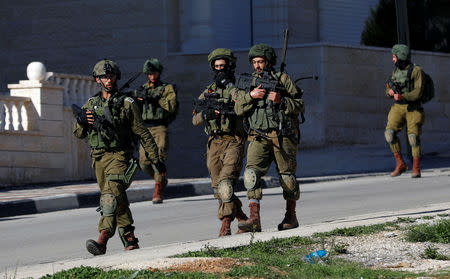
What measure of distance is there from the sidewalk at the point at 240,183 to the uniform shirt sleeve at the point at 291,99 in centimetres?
588

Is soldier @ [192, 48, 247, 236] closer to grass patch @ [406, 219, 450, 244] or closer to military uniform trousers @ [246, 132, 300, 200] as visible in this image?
military uniform trousers @ [246, 132, 300, 200]

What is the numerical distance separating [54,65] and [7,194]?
1087 cm

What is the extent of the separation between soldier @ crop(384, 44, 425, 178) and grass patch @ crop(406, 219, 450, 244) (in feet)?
23.5

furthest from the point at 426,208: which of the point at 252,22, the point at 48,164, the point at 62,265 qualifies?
the point at 252,22

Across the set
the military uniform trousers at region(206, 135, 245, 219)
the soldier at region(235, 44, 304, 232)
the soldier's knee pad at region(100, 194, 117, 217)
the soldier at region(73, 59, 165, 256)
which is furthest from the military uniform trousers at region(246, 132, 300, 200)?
the soldier's knee pad at region(100, 194, 117, 217)

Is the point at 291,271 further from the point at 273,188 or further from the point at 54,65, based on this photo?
the point at 54,65

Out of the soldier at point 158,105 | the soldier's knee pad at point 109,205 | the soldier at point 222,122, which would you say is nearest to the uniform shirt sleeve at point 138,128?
the soldier's knee pad at point 109,205

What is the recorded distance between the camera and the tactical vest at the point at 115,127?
9125 millimetres

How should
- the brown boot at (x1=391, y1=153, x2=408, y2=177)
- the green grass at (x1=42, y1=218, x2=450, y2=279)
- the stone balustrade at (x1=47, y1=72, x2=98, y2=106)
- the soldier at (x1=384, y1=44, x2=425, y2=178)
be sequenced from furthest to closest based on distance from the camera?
1. the stone balustrade at (x1=47, y1=72, x2=98, y2=106)
2. the brown boot at (x1=391, y1=153, x2=408, y2=177)
3. the soldier at (x1=384, y1=44, x2=425, y2=178)
4. the green grass at (x1=42, y1=218, x2=450, y2=279)

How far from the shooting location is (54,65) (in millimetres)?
26562

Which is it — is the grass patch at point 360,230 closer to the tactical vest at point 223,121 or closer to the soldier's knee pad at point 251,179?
the soldier's knee pad at point 251,179

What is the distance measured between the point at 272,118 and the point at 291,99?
0.81ft

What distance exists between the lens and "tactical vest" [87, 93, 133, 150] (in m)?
9.12

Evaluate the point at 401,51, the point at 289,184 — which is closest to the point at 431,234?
the point at 289,184
